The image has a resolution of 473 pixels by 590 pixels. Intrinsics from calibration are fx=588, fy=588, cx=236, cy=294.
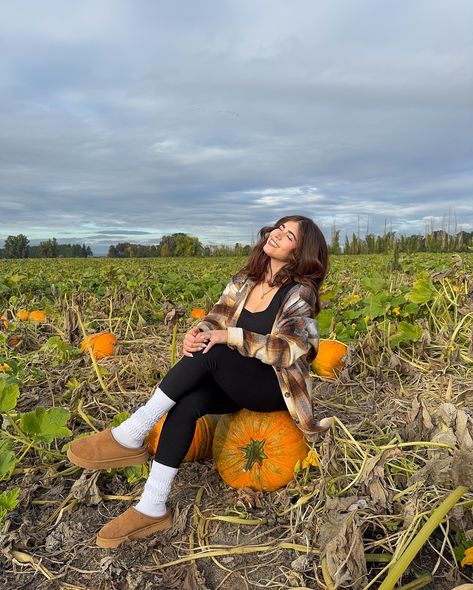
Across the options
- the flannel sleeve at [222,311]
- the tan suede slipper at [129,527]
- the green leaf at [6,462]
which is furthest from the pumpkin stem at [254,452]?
the green leaf at [6,462]

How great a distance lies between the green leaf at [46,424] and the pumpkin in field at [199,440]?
0.43 meters

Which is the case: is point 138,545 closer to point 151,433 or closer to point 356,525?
point 151,433

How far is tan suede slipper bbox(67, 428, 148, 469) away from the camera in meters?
2.51

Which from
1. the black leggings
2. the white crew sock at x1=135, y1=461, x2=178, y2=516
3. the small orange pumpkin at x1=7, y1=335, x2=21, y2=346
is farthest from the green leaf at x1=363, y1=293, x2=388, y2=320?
the small orange pumpkin at x1=7, y1=335, x2=21, y2=346

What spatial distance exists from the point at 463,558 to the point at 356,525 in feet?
1.52

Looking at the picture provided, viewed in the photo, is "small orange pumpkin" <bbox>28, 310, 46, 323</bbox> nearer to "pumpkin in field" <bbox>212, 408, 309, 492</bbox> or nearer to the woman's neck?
the woman's neck

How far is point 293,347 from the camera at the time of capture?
8.07 ft

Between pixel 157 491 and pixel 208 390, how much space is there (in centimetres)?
46

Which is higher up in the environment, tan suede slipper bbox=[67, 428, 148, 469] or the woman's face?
the woman's face

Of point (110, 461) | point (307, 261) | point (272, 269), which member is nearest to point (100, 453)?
point (110, 461)

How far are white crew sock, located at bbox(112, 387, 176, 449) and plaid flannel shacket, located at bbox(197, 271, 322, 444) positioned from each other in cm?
37

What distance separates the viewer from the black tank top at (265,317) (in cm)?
272

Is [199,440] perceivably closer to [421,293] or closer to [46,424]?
[46,424]

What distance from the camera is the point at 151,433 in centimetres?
280
